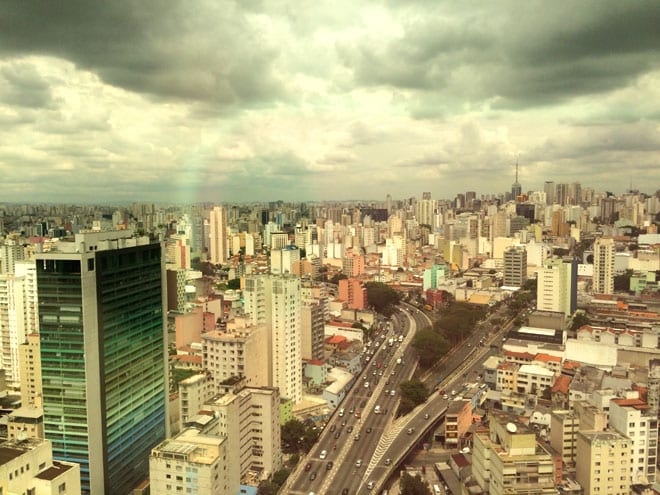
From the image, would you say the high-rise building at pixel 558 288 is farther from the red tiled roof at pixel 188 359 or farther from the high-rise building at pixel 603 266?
the red tiled roof at pixel 188 359

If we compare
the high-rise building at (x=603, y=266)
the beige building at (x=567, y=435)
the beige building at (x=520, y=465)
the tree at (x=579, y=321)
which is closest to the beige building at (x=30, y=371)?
the beige building at (x=520, y=465)

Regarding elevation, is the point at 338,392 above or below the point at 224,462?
below

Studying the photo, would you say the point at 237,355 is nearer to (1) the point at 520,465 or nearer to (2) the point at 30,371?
(2) the point at 30,371

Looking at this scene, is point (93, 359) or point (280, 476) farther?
point (280, 476)

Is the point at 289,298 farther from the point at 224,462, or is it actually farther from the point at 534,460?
the point at 534,460

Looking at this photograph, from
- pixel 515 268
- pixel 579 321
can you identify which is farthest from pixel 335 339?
pixel 515 268

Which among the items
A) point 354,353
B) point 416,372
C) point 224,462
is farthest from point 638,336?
point 224,462
